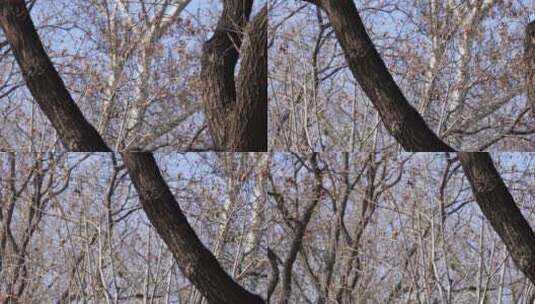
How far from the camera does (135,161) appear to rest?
Result: 15.7 ft

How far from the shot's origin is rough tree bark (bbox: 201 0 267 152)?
4.72 meters

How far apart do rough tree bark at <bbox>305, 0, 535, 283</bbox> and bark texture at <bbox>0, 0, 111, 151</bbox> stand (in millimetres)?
902

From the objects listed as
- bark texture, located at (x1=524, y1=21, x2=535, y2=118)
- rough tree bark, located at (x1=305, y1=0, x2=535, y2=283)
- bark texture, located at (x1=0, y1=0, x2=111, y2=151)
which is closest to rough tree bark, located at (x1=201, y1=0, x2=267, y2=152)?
rough tree bark, located at (x1=305, y1=0, x2=535, y2=283)

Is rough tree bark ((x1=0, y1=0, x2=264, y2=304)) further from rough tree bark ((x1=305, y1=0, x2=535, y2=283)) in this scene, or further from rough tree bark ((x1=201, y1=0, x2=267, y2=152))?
rough tree bark ((x1=305, y1=0, x2=535, y2=283))

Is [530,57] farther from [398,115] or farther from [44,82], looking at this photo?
[44,82]

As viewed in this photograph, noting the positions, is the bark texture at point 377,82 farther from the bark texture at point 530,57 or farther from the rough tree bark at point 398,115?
the bark texture at point 530,57

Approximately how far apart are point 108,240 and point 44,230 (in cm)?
23

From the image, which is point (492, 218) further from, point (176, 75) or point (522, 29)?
point (176, 75)

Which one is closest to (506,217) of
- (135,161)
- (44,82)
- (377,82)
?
(377,82)

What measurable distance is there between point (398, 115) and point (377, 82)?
13cm

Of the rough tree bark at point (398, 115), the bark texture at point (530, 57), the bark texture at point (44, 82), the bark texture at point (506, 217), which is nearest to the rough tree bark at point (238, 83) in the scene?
the rough tree bark at point (398, 115)

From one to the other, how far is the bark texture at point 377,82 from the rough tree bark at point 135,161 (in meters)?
0.76

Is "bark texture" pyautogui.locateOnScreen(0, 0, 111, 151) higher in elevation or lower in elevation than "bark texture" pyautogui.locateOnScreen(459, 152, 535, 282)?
higher

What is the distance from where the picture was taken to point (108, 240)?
473 centimetres
